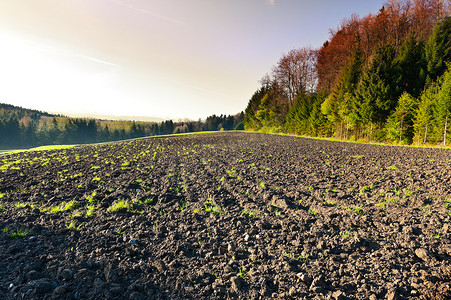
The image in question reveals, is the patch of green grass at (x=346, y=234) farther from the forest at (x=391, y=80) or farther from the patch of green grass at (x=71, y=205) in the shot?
the forest at (x=391, y=80)

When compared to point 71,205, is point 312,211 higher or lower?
higher

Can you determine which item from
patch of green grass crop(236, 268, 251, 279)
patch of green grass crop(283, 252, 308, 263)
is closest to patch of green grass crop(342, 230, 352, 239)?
patch of green grass crop(283, 252, 308, 263)

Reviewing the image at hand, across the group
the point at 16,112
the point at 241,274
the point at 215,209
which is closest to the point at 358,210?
the point at 215,209

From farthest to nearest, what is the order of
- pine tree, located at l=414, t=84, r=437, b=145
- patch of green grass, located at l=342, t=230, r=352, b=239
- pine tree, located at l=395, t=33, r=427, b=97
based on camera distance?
pine tree, located at l=395, t=33, r=427, b=97
pine tree, located at l=414, t=84, r=437, b=145
patch of green grass, located at l=342, t=230, r=352, b=239

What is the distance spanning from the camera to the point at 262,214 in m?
5.97

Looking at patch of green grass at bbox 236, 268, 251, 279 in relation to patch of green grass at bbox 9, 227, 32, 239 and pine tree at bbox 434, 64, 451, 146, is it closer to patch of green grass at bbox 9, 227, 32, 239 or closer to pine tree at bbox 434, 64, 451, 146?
patch of green grass at bbox 9, 227, 32, 239

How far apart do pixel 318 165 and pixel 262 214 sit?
8.14m

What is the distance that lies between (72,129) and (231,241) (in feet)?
410

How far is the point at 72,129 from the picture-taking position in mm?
102375

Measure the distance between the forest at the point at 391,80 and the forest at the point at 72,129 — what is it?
74.7m

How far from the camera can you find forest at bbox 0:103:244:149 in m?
94.8

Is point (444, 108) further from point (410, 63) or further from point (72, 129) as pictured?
point (72, 129)

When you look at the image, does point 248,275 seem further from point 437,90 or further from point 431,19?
point 431,19

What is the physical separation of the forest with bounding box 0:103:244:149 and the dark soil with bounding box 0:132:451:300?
352ft
